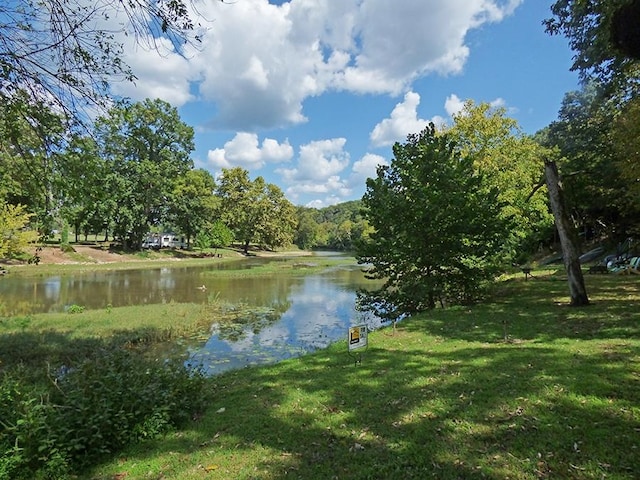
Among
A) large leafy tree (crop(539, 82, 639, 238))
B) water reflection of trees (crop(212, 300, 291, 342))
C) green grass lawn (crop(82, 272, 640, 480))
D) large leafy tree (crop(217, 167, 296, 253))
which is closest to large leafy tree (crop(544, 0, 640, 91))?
large leafy tree (crop(539, 82, 639, 238))

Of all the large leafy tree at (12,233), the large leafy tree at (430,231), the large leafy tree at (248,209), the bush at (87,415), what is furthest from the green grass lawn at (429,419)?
the large leafy tree at (248,209)

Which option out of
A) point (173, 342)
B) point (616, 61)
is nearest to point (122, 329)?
point (173, 342)

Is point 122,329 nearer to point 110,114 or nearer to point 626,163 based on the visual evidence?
point 110,114

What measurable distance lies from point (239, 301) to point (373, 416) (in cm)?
1635

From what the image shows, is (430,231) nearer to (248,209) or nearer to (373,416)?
Answer: (373,416)

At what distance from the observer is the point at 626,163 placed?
40.6ft

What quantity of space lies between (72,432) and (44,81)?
4.32 meters

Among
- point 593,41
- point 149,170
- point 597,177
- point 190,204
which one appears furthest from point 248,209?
point 593,41

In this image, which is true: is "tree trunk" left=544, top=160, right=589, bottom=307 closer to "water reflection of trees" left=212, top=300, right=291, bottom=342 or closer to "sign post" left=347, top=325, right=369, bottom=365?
"sign post" left=347, top=325, right=369, bottom=365

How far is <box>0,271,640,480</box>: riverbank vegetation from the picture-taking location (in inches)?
138

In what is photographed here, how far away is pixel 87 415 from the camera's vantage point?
4195 millimetres

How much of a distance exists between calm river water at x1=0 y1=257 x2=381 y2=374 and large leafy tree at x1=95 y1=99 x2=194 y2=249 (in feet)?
48.6

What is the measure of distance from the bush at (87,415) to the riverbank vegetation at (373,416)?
0.06ft

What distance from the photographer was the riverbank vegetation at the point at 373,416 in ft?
11.5
